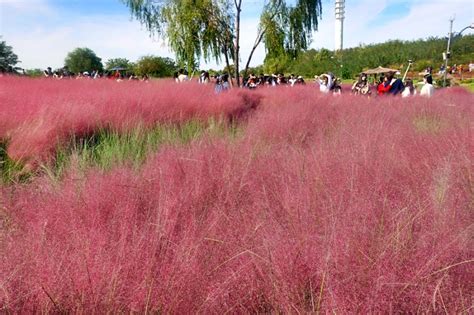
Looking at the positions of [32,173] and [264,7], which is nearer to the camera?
[32,173]

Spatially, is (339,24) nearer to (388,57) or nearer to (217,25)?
(388,57)

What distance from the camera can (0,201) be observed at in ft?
6.32

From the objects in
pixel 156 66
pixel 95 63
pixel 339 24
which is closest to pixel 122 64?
pixel 95 63

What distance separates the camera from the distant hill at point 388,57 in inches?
2478

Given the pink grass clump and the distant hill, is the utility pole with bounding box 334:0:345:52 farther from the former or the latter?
the pink grass clump

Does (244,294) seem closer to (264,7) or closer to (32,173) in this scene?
(32,173)

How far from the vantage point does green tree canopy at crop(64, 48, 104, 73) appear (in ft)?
197

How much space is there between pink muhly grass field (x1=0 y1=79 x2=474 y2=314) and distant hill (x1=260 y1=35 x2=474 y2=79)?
61.0m

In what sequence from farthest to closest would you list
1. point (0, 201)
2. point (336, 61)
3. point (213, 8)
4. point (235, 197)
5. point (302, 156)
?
1. point (336, 61)
2. point (213, 8)
3. point (302, 156)
4. point (235, 197)
5. point (0, 201)

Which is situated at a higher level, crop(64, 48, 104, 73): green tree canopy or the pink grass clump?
crop(64, 48, 104, 73): green tree canopy

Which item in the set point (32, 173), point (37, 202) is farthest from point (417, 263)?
point (32, 173)

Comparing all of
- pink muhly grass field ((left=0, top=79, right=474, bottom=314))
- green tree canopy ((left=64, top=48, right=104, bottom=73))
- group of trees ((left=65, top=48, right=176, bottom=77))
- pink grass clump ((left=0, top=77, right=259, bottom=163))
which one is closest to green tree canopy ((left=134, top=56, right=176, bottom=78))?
group of trees ((left=65, top=48, right=176, bottom=77))

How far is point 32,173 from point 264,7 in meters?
11.9

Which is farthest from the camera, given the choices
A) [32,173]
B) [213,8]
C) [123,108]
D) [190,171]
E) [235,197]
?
[213,8]
